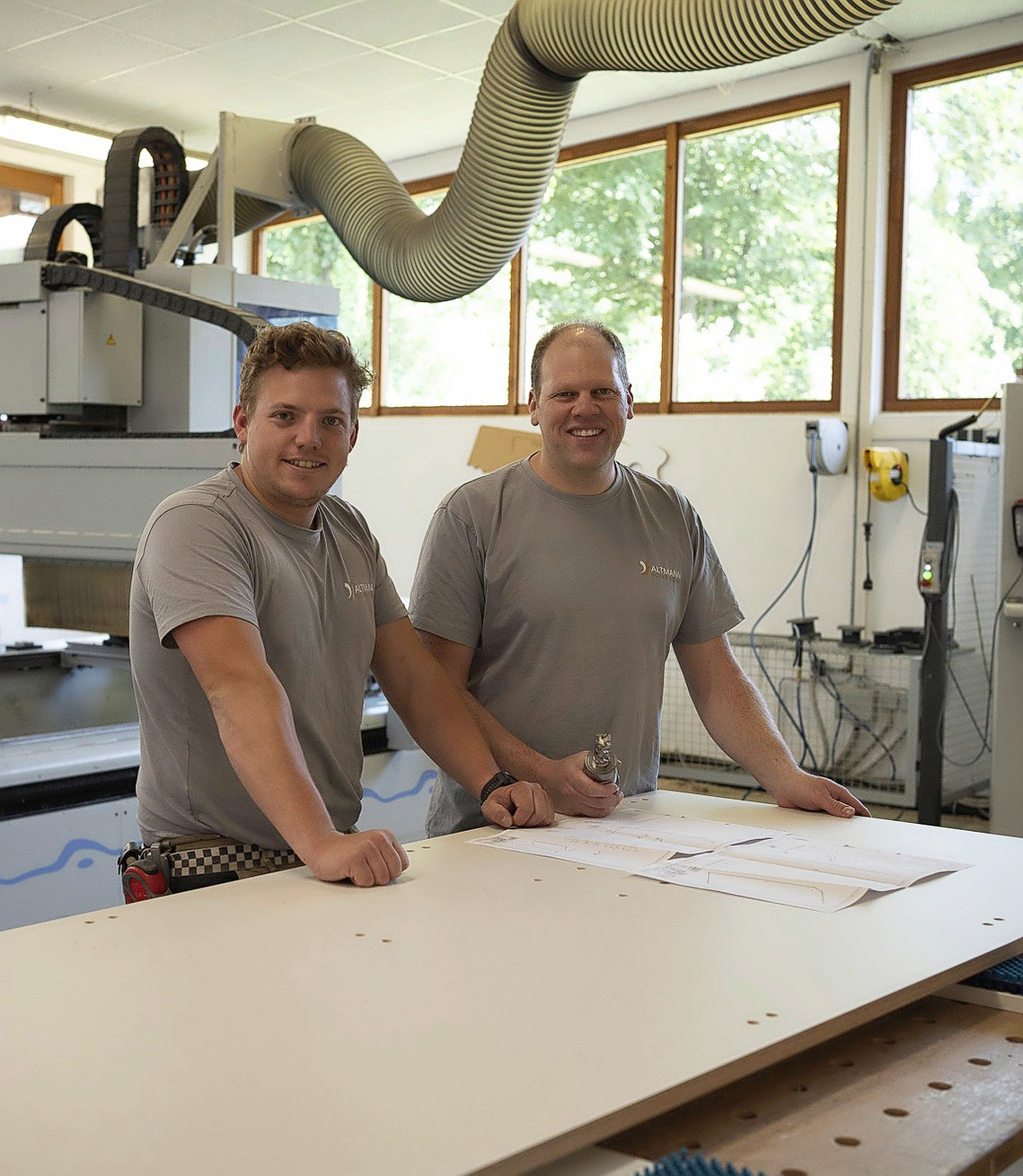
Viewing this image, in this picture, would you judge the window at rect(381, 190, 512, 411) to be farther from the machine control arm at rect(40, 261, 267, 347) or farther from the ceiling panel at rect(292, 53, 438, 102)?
the machine control arm at rect(40, 261, 267, 347)

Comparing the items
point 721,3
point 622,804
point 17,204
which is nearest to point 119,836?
point 622,804

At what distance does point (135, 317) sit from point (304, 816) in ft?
6.33

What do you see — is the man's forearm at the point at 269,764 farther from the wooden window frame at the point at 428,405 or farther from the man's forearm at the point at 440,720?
A: the wooden window frame at the point at 428,405

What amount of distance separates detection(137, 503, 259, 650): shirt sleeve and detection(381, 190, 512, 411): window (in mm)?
5232

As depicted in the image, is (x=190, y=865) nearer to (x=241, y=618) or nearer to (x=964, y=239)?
(x=241, y=618)

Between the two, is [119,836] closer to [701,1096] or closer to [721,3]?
[701,1096]

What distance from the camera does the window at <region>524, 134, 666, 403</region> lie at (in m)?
6.17

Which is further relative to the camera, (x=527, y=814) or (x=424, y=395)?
(x=424, y=395)

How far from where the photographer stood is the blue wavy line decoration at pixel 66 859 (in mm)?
2497

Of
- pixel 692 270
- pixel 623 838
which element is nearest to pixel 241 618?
pixel 623 838

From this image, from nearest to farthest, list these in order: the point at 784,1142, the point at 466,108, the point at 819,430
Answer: the point at 784,1142, the point at 819,430, the point at 466,108

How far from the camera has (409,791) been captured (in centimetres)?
322

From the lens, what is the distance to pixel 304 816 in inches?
59.2

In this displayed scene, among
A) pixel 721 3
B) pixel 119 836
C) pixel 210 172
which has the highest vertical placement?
pixel 721 3
